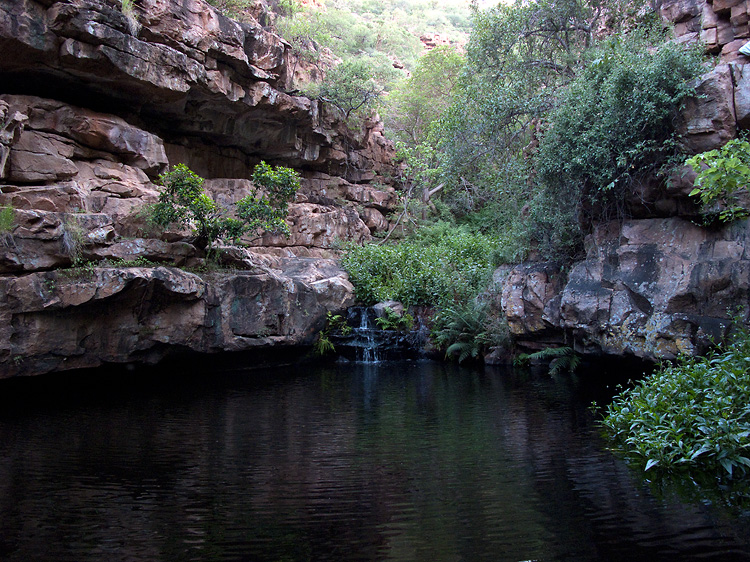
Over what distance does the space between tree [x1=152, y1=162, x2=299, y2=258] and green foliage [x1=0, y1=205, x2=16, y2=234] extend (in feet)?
10.0

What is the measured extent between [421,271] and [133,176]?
8866 mm

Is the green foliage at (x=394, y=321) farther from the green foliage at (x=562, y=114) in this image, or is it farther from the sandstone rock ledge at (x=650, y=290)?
the sandstone rock ledge at (x=650, y=290)

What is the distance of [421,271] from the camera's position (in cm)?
1714

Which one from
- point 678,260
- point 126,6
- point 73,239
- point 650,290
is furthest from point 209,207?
point 678,260

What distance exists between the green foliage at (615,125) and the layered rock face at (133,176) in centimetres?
763

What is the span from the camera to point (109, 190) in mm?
13492

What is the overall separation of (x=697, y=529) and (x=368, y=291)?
13636 millimetres

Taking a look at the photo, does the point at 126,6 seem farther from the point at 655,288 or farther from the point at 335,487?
the point at 655,288

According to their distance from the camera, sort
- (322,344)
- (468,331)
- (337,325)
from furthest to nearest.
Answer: (337,325) → (322,344) → (468,331)

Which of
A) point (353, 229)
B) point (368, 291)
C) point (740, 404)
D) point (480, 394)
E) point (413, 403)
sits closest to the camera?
point (740, 404)

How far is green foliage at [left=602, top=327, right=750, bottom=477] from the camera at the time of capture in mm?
4930

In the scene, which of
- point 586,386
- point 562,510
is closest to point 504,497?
point 562,510

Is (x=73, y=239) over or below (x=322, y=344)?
over

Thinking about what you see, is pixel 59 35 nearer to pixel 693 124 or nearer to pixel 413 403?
pixel 413 403
